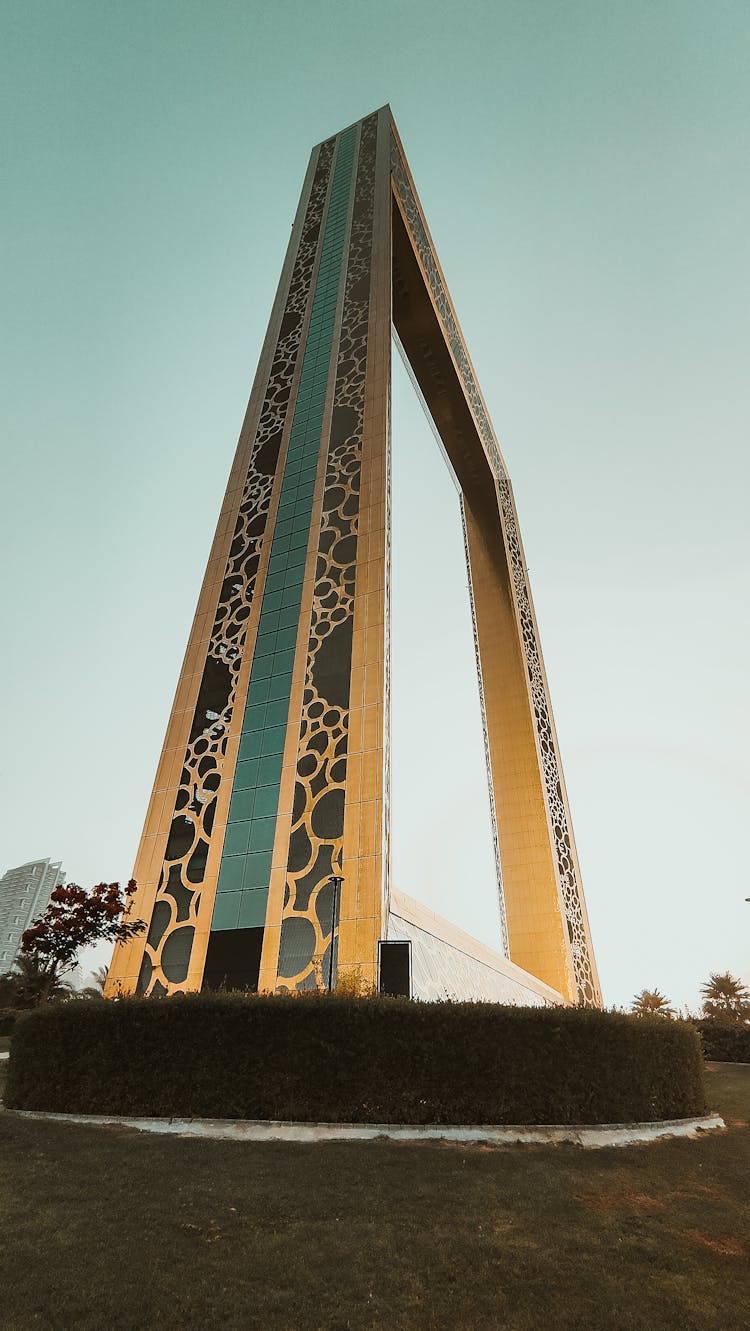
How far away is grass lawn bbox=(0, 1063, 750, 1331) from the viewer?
5359 millimetres

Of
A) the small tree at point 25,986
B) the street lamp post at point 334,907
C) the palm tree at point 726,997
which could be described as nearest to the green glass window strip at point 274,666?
the street lamp post at point 334,907

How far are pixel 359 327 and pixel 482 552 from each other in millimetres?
19446

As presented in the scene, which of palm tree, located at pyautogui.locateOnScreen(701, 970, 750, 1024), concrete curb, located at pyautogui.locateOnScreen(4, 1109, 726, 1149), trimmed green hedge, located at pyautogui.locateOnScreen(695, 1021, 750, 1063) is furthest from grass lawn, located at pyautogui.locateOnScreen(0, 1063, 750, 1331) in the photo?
palm tree, located at pyautogui.locateOnScreen(701, 970, 750, 1024)

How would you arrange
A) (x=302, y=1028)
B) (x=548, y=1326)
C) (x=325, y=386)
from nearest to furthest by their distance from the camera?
(x=548, y=1326), (x=302, y=1028), (x=325, y=386)

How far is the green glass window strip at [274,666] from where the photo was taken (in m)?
18.9

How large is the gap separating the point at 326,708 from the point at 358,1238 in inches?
594

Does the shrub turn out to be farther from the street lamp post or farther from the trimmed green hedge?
the trimmed green hedge

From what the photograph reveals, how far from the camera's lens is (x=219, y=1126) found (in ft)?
34.5

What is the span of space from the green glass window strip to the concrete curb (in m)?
7.34

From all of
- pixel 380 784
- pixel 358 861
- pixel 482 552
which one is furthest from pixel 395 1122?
pixel 482 552

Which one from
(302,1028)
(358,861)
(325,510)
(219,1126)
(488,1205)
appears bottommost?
(488,1205)

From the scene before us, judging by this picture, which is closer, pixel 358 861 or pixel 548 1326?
pixel 548 1326

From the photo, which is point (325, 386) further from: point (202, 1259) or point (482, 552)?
point (202, 1259)

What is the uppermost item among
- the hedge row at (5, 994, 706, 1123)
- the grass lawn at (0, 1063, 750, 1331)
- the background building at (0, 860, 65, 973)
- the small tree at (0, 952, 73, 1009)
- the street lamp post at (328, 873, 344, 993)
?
the background building at (0, 860, 65, 973)
